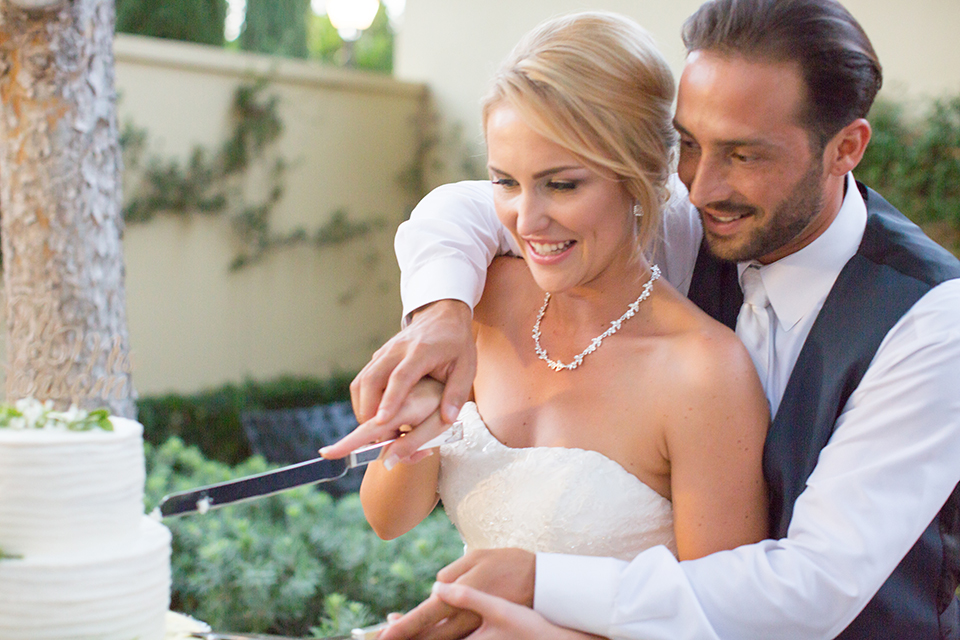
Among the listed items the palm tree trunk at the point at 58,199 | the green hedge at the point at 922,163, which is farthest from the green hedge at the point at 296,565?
the green hedge at the point at 922,163

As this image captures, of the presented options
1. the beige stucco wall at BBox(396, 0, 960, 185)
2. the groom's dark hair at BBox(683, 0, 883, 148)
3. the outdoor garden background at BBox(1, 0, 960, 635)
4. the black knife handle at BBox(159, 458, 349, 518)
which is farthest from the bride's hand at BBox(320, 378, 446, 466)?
the outdoor garden background at BBox(1, 0, 960, 635)

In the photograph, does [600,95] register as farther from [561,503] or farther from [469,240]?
[561,503]

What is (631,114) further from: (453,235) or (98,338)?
(98,338)

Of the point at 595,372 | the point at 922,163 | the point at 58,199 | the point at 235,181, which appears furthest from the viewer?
the point at 235,181

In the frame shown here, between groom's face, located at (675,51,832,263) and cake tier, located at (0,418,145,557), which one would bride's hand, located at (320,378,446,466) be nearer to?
cake tier, located at (0,418,145,557)

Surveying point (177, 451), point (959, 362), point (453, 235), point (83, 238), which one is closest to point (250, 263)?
point (177, 451)

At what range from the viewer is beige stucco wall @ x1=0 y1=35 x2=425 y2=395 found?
279 inches

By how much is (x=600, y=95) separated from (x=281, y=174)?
6.58 metres

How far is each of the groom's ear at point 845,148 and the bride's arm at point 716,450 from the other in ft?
1.28

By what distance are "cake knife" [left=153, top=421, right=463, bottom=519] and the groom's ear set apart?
90 centimetres

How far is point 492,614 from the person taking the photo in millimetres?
1425

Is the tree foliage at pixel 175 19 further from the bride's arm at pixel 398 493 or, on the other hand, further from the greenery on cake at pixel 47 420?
the greenery on cake at pixel 47 420

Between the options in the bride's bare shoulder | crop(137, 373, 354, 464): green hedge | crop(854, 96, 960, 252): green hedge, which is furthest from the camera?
crop(137, 373, 354, 464): green hedge

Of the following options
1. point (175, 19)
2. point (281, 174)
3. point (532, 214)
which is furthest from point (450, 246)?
point (175, 19)
